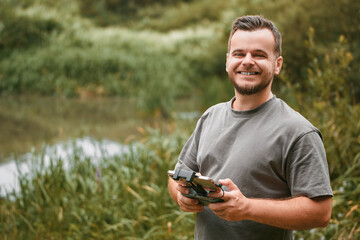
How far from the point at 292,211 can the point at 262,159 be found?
0.20m

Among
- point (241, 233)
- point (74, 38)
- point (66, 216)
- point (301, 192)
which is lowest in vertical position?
point (66, 216)

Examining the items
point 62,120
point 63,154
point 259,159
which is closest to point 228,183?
point 259,159

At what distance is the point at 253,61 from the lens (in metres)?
1.48

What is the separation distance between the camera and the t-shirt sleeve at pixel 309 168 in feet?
4.40

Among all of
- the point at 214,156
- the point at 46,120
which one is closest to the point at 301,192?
the point at 214,156

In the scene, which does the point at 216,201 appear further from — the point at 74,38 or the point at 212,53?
the point at 74,38

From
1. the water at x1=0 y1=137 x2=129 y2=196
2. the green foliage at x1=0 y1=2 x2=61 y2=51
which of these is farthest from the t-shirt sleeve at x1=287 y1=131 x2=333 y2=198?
the green foliage at x1=0 y1=2 x2=61 y2=51

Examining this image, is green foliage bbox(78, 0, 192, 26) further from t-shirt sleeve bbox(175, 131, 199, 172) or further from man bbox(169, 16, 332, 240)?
man bbox(169, 16, 332, 240)

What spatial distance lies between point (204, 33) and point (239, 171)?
18936 millimetres

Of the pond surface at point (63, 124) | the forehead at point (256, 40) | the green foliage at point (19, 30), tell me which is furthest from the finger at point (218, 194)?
the green foliage at point (19, 30)

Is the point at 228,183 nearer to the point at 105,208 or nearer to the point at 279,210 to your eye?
the point at 279,210

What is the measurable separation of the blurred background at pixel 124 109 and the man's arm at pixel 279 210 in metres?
1.54

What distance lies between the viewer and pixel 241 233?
1487 mm

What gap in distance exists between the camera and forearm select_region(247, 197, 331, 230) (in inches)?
53.0
